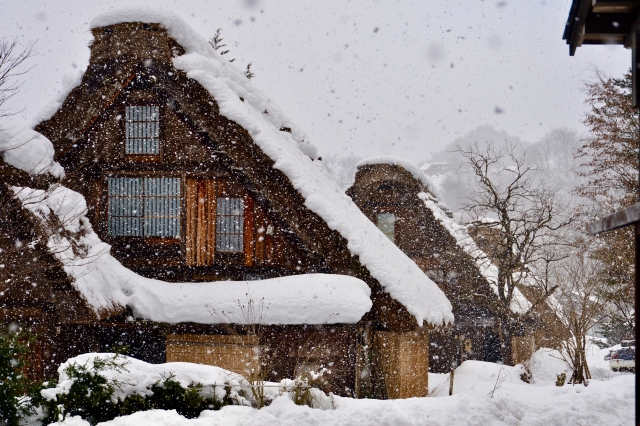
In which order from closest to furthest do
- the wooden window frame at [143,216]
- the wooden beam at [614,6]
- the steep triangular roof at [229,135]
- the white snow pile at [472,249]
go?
1. the wooden beam at [614,6]
2. the steep triangular roof at [229,135]
3. the wooden window frame at [143,216]
4. the white snow pile at [472,249]

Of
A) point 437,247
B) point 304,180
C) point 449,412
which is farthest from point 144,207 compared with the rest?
point 437,247

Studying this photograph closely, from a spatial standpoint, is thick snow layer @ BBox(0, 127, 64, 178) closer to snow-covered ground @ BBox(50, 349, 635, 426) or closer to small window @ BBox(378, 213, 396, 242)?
snow-covered ground @ BBox(50, 349, 635, 426)

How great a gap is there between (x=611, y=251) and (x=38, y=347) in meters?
13.8

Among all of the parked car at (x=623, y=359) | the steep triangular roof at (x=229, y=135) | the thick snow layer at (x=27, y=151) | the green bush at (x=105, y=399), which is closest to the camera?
the green bush at (x=105, y=399)

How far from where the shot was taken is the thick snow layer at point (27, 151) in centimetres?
958

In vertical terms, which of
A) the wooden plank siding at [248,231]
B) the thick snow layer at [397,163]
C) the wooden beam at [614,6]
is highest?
the thick snow layer at [397,163]

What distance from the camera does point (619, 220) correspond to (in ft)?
12.5

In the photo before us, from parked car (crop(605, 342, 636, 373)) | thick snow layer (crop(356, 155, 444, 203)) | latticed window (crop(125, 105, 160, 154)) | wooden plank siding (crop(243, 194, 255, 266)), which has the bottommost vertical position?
parked car (crop(605, 342, 636, 373))

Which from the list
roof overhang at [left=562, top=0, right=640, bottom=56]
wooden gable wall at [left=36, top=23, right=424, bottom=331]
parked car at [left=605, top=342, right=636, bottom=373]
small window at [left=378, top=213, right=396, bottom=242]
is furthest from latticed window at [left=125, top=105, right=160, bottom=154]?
parked car at [left=605, top=342, right=636, bottom=373]

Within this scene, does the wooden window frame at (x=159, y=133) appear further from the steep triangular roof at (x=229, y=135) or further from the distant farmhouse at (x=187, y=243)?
the steep triangular roof at (x=229, y=135)

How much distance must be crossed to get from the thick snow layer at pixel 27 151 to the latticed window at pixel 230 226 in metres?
3.16

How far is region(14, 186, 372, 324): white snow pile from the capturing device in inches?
383

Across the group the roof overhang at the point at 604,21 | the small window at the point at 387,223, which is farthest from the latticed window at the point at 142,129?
the small window at the point at 387,223

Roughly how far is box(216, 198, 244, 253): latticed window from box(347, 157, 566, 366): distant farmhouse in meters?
7.07
